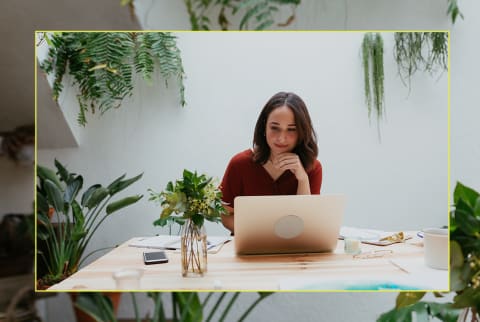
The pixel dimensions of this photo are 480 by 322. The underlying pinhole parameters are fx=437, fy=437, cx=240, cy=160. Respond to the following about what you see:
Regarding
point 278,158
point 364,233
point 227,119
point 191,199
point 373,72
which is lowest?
point 364,233

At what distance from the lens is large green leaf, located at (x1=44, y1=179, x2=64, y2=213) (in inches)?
46.1

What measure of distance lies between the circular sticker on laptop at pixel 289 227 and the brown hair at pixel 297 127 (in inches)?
6.6

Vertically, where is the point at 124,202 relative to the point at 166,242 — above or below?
above

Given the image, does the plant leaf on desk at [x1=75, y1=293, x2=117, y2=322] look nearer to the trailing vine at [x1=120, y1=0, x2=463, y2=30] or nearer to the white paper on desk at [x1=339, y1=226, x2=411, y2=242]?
the white paper on desk at [x1=339, y1=226, x2=411, y2=242]

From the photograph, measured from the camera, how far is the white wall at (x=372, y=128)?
1.16m

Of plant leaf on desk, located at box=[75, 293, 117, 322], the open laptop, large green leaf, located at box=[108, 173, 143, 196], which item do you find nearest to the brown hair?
the open laptop

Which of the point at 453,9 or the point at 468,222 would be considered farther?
the point at 453,9

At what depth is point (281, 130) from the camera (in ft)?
3.77

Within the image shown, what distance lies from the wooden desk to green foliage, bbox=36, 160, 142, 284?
0.17ft

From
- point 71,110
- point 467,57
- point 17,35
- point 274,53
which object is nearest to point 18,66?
point 17,35

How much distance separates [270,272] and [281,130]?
1.27ft

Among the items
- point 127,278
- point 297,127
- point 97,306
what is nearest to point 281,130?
point 297,127

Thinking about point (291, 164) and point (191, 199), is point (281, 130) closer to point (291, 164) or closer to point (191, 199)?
point (291, 164)

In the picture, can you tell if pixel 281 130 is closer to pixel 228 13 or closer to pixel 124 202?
pixel 228 13
